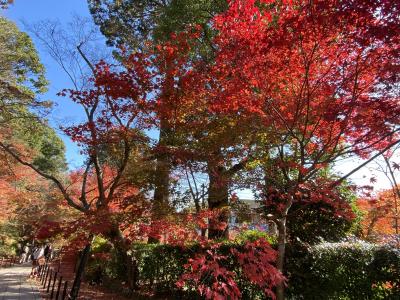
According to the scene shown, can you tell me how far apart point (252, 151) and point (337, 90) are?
243 centimetres

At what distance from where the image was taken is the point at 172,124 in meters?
8.41

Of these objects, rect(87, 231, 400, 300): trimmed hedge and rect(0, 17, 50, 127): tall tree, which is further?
rect(0, 17, 50, 127): tall tree

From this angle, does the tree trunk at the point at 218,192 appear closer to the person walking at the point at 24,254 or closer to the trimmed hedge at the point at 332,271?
the trimmed hedge at the point at 332,271

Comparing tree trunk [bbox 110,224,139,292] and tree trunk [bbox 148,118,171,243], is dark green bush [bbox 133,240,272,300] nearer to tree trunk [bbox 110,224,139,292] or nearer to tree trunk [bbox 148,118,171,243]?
tree trunk [bbox 110,224,139,292]

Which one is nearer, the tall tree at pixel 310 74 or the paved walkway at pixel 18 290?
the tall tree at pixel 310 74

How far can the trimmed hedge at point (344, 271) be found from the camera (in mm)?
5520

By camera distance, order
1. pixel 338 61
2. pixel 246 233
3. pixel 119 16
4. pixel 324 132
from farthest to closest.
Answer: pixel 119 16, pixel 246 233, pixel 324 132, pixel 338 61

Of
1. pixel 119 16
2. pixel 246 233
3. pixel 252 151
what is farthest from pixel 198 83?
pixel 119 16

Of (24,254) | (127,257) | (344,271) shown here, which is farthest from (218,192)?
(24,254)

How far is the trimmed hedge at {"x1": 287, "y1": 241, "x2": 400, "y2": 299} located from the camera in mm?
5520

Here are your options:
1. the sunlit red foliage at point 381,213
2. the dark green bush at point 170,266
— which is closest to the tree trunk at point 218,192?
the dark green bush at point 170,266

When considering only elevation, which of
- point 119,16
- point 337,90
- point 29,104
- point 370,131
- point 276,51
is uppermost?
point 119,16

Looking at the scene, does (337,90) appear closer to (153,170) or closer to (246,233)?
(153,170)

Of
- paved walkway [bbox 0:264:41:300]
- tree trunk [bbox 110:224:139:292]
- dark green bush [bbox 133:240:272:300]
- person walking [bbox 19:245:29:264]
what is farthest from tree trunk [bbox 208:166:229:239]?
person walking [bbox 19:245:29:264]
